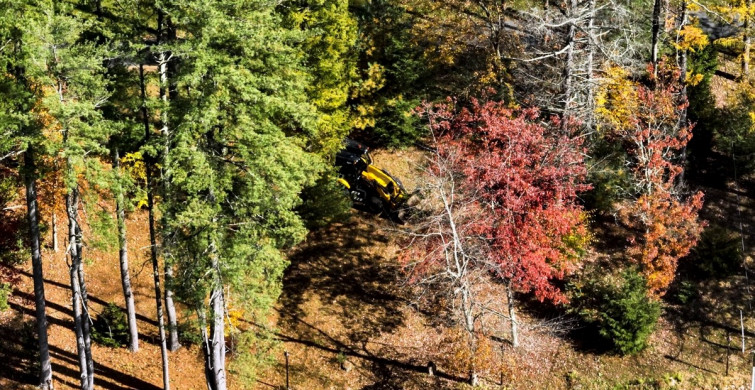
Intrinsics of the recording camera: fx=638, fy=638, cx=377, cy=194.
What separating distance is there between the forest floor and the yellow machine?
6.55ft

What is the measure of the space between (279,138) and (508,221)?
8.50 metres

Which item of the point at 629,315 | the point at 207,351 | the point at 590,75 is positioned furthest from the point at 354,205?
the point at 207,351

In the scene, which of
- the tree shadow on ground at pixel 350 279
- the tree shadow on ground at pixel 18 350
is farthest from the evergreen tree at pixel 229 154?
the tree shadow on ground at pixel 350 279

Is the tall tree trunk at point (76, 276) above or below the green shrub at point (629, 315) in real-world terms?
above

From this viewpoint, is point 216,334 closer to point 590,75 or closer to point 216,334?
point 216,334

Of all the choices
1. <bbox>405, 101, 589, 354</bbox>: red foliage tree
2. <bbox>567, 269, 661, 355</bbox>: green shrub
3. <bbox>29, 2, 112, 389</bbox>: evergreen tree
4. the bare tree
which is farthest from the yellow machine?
<bbox>29, 2, 112, 389</bbox>: evergreen tree

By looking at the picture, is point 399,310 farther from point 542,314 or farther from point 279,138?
point 279,138

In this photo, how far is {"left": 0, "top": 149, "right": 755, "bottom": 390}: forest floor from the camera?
21906 millimetres

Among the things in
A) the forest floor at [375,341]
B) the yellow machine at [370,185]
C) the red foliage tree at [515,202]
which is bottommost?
the forest floor at [375,341]

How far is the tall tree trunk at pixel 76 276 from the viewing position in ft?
55.8

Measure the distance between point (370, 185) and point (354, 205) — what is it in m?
1.44

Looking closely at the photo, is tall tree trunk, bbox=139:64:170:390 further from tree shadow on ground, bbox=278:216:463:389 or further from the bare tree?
the bare tree

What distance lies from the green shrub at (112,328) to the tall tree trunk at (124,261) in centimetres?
32

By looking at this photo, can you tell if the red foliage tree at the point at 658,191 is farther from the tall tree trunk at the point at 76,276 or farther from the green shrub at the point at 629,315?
the tall tree trunk at the point at 76,276
